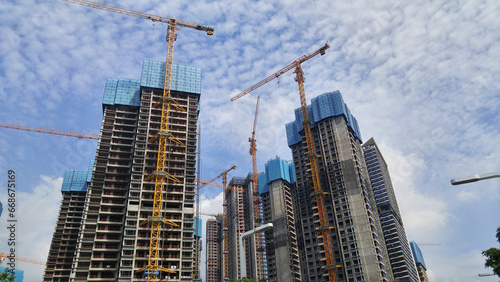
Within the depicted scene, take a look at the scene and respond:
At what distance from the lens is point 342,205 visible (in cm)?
15500

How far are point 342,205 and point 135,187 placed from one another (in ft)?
280

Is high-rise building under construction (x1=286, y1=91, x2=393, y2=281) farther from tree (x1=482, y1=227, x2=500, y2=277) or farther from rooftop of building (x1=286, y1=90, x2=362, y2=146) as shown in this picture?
tree (x1=482, y1=227, x2=500, y2=277)

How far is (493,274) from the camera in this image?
177 feet

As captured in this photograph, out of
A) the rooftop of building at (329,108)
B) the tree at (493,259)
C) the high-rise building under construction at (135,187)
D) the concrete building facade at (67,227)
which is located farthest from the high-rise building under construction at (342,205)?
the concrete building facade at (67,227)

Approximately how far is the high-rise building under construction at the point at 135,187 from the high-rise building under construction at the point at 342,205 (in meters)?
59.8

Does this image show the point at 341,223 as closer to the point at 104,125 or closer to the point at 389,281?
the point at 389,281

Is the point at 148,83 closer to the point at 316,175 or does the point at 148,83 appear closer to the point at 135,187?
the point at 135,187

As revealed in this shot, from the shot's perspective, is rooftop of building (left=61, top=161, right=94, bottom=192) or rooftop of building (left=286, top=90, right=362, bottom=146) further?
rooftop of building (left=61, top=161, right=94, bottom=192)

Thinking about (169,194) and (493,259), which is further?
(169,194)

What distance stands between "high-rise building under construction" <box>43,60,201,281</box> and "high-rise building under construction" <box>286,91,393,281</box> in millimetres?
59824

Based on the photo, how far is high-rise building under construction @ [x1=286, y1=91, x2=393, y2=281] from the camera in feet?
470

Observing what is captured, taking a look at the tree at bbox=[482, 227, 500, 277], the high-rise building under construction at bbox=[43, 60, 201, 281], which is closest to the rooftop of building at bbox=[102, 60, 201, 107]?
the high-rise building under construction at bbox=[43, 60, 201, 281]

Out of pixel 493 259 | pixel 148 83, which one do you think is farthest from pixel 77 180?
pixel 493 259

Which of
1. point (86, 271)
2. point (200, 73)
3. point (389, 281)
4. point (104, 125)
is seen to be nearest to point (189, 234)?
point (86, 271)
